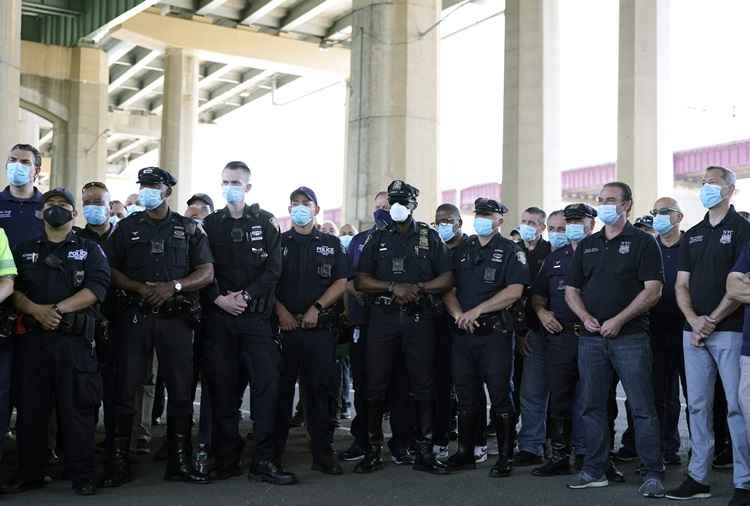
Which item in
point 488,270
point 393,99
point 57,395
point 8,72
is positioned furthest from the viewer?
point 8,72

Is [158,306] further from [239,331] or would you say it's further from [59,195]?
[59,195]

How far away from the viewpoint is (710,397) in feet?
21.4

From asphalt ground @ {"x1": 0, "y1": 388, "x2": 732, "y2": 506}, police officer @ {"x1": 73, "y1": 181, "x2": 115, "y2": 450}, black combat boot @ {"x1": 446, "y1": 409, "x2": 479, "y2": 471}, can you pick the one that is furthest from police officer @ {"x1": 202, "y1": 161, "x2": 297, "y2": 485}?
black combat boot @ {"x1": 446, "y1": 409, "x2": 479, "y2": 471}

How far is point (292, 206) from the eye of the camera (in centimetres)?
766

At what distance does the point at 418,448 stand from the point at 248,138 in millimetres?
49383

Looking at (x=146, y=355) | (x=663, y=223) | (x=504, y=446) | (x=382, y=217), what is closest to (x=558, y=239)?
(x=663, y=223)

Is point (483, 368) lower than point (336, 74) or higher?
lower

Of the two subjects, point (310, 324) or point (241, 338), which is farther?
point (310, 324)

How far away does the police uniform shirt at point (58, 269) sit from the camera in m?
6.51

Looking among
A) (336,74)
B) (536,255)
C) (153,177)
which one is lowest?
(536,255)

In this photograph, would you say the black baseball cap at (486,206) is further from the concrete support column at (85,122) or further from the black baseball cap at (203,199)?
the concrete support column at (85,122)

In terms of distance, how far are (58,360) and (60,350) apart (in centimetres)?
7

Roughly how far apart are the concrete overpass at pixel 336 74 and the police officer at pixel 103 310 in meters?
6.89

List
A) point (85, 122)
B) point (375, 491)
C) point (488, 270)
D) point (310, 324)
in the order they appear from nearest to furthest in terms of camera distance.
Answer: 1. point (375, 491)
2. point (310, 324)
3. point (488, 270)
4. point (85, 122)
